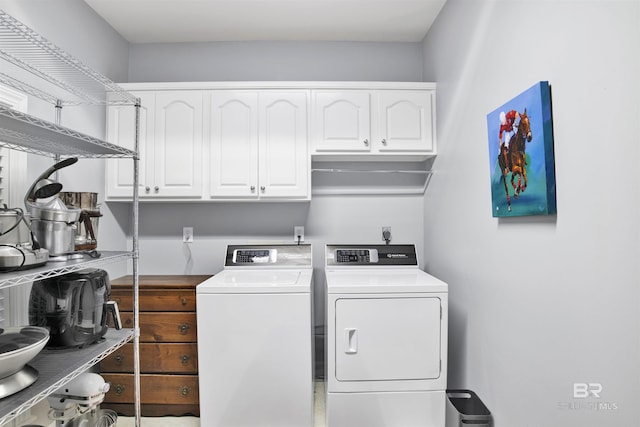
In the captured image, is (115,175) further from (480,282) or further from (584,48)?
(584,48)

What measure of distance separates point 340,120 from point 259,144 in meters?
0.62

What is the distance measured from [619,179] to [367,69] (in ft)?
7.30

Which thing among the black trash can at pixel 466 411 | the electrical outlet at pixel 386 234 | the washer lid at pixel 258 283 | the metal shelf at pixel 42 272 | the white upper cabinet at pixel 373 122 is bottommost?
the black trash can at pixel 466 411

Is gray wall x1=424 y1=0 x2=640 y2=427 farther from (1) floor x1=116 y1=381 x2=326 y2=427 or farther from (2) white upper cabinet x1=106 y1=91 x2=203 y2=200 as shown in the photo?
(2) white upper cabinet x1=106 y1=91 x2=203 y2=200

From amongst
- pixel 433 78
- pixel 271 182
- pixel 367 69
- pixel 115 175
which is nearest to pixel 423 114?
pixel 433 78

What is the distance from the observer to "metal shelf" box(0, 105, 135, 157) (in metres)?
1.13

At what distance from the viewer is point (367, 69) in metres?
2.88

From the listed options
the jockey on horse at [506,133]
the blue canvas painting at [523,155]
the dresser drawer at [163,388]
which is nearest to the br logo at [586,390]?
the blue canvas painting at [523,155]

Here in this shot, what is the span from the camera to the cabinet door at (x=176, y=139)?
2529 millimetres

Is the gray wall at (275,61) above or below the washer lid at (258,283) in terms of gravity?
above

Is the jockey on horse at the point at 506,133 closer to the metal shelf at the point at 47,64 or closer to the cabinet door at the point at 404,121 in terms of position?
the cabinet door at the point at 404,121

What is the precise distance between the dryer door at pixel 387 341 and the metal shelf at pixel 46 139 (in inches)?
57.3

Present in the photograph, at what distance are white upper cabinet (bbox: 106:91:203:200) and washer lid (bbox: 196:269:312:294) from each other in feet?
2.56

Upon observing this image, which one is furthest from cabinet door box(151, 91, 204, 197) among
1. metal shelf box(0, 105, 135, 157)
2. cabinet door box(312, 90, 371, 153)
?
cabinet door box(312, 90, 371, 153)
